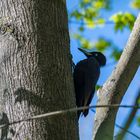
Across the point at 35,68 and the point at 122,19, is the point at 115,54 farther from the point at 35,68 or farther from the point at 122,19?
the point at 35,68

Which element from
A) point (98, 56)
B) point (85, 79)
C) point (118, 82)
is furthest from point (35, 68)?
point (98, 56)

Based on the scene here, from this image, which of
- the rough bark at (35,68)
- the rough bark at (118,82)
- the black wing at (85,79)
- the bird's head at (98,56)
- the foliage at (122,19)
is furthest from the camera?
the foliage at (122,19)

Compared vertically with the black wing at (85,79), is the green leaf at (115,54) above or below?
above

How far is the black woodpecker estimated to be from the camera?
311 cm

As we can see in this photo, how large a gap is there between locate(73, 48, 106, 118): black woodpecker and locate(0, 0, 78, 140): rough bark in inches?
27.3

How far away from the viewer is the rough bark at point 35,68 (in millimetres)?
2182

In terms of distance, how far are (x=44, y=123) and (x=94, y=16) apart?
5145 mm

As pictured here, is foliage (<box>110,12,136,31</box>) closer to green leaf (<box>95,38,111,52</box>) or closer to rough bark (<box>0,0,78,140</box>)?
green leaf (<box>95,38,111,52</box>)

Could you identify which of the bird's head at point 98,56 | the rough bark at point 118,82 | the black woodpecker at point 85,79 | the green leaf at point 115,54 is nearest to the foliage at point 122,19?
the green leaf at point 115,54

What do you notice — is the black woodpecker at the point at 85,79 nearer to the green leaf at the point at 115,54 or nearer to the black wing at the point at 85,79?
the black wing at the point at 85,79

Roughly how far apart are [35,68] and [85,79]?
3.52 ft

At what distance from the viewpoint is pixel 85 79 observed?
3.31 metres

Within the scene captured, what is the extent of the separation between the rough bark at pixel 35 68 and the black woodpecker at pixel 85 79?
0.69 meters

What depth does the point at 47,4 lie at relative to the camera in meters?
2.47
